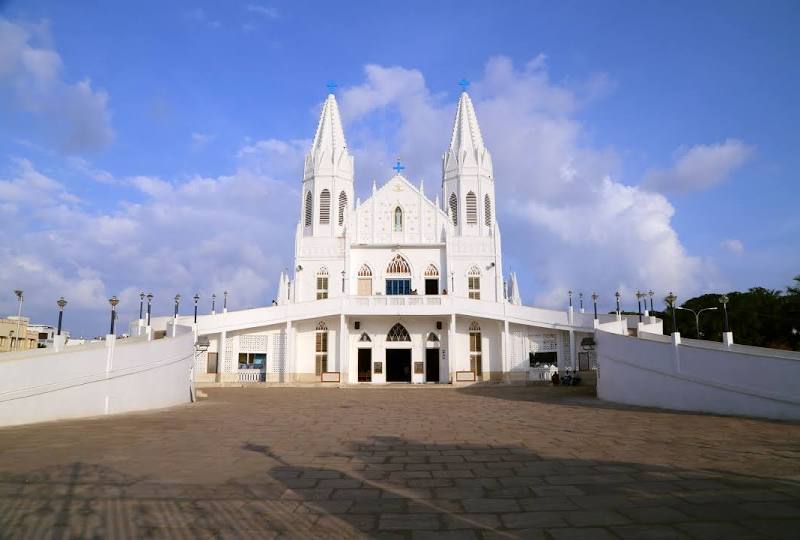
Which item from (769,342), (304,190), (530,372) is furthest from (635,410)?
(769,342)

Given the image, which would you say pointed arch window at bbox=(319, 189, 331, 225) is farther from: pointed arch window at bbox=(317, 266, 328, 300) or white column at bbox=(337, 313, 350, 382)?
white column at bbox=(337, 313, 350, 382)

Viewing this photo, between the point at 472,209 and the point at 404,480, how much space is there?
31.7 meters

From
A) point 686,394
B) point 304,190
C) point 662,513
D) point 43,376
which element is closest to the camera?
point 662,513

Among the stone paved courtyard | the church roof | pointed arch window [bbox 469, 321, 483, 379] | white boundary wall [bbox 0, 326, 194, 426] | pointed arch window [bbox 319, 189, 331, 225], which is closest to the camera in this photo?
the stone paved courtyard

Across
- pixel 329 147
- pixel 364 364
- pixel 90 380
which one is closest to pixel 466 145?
pixel 329 147

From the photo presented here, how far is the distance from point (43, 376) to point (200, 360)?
808 inches

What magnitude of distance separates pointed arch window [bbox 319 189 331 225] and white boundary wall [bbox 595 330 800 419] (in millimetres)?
22241

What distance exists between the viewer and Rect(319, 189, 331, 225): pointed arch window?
36781 millimetres

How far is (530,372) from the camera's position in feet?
105

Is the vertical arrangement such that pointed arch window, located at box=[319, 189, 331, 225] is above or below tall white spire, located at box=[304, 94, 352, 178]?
below

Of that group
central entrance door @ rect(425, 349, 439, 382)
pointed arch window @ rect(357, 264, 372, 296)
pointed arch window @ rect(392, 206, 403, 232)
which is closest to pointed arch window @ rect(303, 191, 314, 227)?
pointed arch window @ rect(357, 264, 372, 296)

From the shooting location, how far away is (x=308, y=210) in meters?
37.3

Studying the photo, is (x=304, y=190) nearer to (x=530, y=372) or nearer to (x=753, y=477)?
(x=530, y=372)

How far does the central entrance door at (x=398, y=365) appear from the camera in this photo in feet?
110
